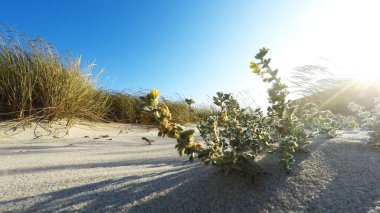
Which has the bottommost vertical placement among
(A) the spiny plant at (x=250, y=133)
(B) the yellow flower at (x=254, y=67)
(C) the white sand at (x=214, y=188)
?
(C) the white sand at (x=214, y=188)

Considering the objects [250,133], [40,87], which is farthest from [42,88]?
[250,133]

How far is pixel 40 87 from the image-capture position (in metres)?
4.08

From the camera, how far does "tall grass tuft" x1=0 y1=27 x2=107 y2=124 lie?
12.4 ft

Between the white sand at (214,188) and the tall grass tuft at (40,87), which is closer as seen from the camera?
the white sand at (214,188)

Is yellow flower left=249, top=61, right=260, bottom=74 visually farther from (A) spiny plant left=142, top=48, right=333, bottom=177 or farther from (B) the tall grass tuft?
(B) the tall grass tuft

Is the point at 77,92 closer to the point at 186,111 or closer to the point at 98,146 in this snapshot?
the point at 98,146

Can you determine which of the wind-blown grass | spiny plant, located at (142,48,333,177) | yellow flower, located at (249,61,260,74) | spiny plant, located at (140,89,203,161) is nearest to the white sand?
spiny plant, located at (142,48,333,177)

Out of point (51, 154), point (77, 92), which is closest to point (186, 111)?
point (77, 92)

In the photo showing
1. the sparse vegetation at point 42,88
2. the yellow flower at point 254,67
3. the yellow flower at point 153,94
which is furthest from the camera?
the sparse vegetation at point 42,88

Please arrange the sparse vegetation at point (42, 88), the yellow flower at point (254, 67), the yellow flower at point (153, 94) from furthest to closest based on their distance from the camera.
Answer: the sparse vegetation at point (42, 88), the yellow flower at point (254, 67), the yellow flower at point (153, 94)

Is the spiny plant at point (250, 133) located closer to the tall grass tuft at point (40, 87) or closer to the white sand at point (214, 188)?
the white sand at point (214, 188)

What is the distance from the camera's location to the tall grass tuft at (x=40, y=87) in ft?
12.4

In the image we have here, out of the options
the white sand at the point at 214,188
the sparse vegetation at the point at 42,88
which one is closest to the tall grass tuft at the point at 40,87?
the sparse vegetation at the point at 42,88

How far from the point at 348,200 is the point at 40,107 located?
3.81 m
